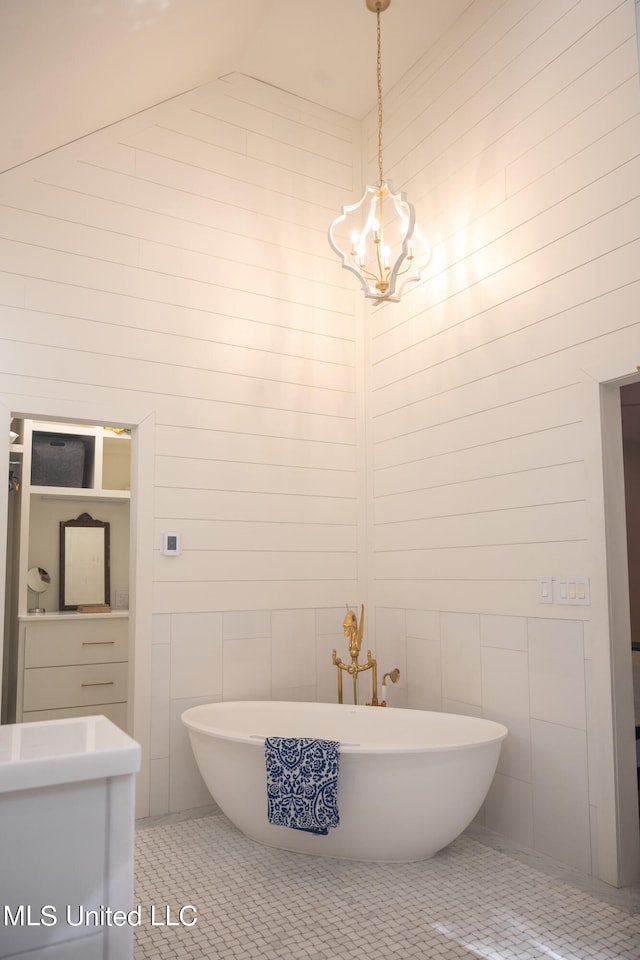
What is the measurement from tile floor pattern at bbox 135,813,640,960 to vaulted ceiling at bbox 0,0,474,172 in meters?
2.94

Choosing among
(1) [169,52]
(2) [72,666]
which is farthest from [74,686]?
(1) [169,52]

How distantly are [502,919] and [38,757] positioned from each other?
203 centimetres

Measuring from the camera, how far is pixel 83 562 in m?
4.82

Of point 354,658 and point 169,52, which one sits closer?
point 169,52

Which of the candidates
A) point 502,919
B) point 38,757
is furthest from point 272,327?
point 38,757

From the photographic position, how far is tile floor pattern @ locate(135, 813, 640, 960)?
224 cm

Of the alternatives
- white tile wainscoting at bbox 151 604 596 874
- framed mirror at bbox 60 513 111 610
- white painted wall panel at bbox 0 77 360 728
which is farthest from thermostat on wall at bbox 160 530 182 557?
framed mirror at bbox 60 513 111 610

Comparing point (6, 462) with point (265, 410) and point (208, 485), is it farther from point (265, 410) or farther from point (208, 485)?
point (265, 410)

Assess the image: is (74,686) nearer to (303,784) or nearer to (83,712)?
(83,712)

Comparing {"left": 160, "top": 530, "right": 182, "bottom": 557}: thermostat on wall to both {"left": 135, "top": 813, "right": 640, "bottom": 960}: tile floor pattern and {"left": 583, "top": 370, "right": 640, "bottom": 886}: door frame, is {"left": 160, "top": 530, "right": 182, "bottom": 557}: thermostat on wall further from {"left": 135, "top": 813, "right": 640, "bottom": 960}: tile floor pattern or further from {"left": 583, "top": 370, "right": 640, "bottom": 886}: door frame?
{"left": 583, "top": 370, "right": 640, "bottom": 886}: door frame

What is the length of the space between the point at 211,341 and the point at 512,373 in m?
1.61

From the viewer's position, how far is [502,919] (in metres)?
2.42

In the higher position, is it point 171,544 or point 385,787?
point 171,544

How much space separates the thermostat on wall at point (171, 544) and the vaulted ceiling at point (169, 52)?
187 cm
